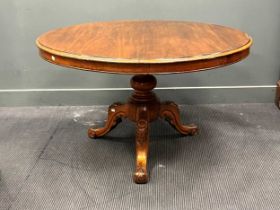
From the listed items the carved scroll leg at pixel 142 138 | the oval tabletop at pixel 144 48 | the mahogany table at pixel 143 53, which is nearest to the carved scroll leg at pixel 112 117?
the mahogany table at pixel 143 53

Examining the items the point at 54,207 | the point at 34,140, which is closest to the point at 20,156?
the point at 34,140

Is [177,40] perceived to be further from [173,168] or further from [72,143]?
[72,143]

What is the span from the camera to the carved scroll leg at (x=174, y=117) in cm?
184

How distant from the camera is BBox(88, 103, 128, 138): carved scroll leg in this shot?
1.83 m

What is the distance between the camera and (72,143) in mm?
1932

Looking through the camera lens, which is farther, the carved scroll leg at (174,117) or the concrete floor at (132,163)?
the carved scroll leg at (174,117)

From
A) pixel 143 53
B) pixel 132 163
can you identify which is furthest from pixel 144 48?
pixel 132 163

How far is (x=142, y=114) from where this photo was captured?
1.64 metres

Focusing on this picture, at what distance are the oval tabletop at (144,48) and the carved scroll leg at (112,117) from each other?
1.36 feet

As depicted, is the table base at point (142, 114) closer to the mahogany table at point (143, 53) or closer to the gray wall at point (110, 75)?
the mahogany table at point (143, 53)

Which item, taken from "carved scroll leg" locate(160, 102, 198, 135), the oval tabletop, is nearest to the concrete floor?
"carved scroll leg" locate(160, 102, 198, 135)

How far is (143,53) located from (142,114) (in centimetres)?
47

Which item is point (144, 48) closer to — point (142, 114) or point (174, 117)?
point (142, 114)

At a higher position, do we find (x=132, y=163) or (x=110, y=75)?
(x=110, y=75)
